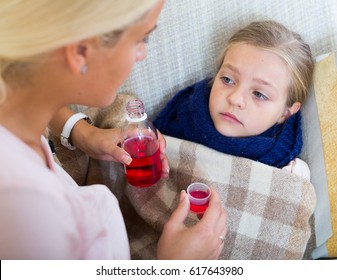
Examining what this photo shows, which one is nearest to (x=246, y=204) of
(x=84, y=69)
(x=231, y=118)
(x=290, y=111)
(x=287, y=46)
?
(x=231, y=118)

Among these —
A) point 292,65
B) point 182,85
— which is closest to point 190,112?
point 182,85

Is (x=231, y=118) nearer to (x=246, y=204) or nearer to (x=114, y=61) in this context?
(x=246, y=204)

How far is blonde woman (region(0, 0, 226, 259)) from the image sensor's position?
2.09 feet

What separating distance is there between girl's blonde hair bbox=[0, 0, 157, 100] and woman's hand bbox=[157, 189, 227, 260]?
412 millimetres

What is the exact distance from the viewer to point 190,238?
859 millimetres

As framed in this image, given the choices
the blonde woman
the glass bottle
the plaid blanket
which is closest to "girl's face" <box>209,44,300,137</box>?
the plaid blanket

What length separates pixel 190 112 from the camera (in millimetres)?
1370

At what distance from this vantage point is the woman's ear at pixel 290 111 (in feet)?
4.35

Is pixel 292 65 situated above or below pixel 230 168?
above

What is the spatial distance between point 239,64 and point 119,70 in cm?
60

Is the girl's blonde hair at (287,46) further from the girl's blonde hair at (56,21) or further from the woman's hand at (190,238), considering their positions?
the girl's blonde hair at (56,21)

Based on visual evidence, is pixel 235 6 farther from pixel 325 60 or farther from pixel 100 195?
pixel 100 195

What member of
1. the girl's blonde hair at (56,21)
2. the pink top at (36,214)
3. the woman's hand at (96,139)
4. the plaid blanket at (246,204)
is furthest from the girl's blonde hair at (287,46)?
the pink top at (36,214)

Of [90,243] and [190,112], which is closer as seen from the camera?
[90,243]
